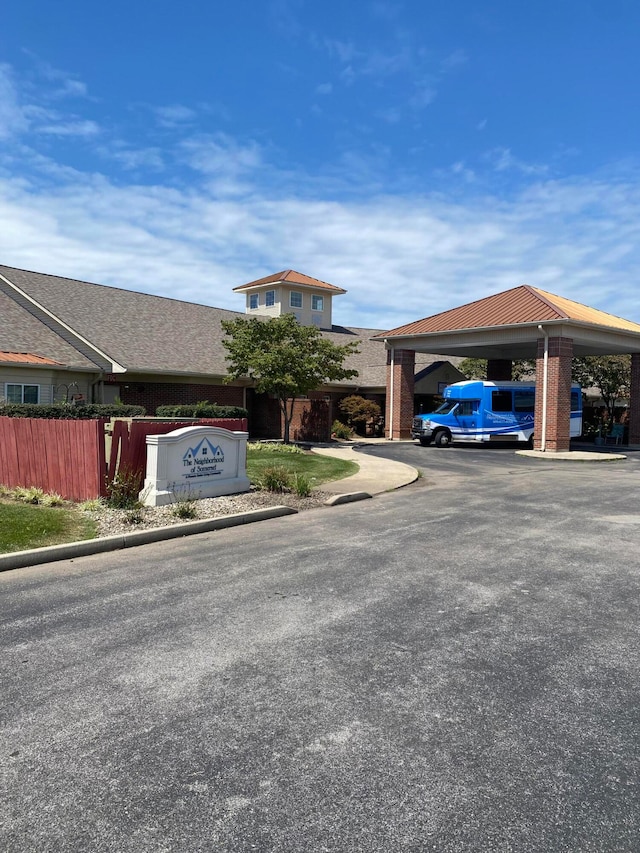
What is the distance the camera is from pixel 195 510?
1166 cm

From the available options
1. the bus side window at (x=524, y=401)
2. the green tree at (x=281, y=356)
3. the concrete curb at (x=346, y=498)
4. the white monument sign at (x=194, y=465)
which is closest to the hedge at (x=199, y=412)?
the green tree at (x=281, y=356)

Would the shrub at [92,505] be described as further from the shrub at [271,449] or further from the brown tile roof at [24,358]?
the brown tile roof at [24,358]

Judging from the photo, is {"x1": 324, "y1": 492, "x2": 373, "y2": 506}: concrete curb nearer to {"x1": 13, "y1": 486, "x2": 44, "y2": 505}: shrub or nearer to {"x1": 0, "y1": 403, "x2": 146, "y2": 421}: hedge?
{"x1": 13, "y1": 486, "x2": 44, "y2": 505}: shrub

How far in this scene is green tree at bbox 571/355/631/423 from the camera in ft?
117

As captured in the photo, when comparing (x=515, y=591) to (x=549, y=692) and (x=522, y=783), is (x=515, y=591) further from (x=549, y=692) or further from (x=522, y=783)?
(x=522, y=783)

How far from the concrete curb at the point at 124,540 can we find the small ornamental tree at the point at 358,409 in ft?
67.3

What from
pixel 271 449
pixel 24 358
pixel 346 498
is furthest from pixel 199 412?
pixel 346 498

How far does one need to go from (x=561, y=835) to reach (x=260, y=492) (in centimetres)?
1120

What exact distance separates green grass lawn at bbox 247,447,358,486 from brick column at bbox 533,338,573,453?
389 inches

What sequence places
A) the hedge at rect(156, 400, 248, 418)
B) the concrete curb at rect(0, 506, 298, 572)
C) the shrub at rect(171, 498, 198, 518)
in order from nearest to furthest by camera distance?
1. the concrete curb at rect(0, 506, 298, 572)
2. the shrub at rect(171, 498, 198, 518)
3. the hedge at rect(156, 400, 248, 418)

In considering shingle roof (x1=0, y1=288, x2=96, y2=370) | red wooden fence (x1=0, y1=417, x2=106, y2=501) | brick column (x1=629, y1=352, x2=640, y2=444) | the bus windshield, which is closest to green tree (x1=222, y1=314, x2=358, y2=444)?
the bus windshield

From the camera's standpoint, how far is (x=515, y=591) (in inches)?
275

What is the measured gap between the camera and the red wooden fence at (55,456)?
11992 millimetres

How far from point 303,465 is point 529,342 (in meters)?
14.6
